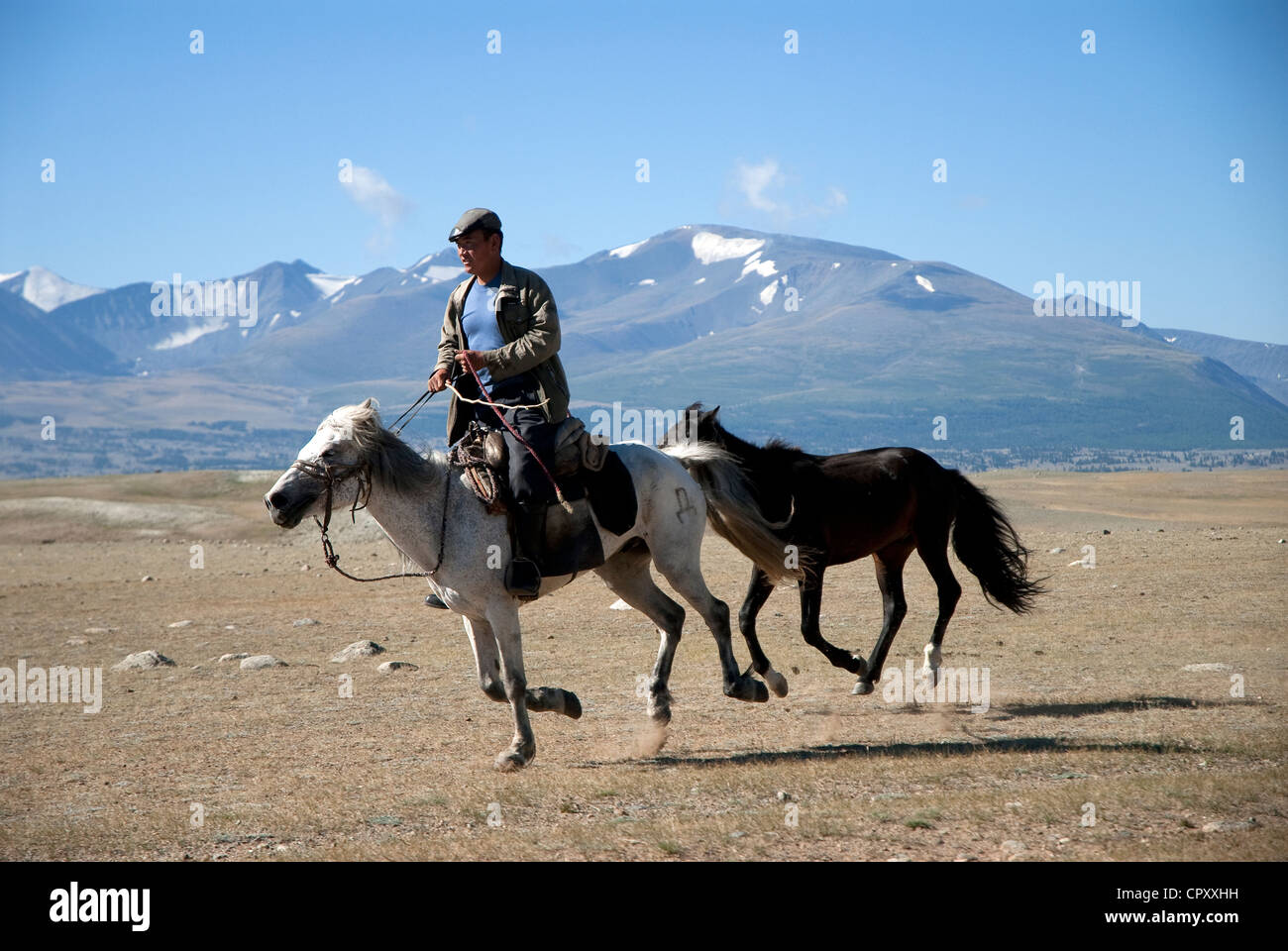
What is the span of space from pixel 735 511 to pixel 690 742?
206 cm

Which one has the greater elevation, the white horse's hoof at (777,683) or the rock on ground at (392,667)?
the white horse's hoof at (777,683)

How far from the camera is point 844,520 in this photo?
11.6 m

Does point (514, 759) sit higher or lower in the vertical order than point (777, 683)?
lower

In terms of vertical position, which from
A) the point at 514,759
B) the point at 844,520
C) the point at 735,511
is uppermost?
the point at 735,511

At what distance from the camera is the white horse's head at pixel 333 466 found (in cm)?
833

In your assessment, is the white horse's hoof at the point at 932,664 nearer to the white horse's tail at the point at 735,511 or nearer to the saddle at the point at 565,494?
the white horse's tail at the point at 735,511

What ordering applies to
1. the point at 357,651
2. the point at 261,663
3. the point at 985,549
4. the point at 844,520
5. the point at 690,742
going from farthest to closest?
1. the point at 357,651
2. the point at 261,663
3. the point at 985,549
4. the point at 844,520
5. the point at 690,742

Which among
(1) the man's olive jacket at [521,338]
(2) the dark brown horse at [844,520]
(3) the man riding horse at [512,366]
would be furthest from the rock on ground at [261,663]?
(1) the man's olive jacket at [521,338]

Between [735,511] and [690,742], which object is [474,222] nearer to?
[735,511]

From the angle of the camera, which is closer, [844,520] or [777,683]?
[777,683]

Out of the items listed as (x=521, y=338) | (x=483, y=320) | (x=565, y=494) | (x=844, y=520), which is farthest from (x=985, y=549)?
(x=483, y=320)
